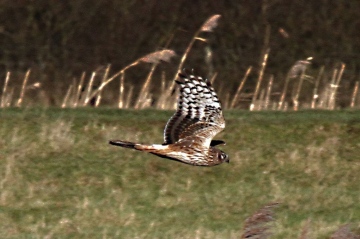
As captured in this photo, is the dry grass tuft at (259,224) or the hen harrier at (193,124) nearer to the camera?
the dry grass tuft at (259,224)

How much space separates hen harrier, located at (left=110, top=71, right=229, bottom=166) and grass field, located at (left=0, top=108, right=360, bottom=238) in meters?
0.64

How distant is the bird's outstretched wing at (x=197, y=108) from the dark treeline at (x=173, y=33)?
8748mm

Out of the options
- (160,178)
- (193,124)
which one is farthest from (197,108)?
(160,178)

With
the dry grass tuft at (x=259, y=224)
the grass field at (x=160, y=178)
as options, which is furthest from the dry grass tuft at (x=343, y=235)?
the grass field at (x=160, y=178)

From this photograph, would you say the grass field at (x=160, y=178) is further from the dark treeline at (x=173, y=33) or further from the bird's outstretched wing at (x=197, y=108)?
the dark treeline at (x=173, y=33)

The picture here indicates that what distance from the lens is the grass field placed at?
9523mm

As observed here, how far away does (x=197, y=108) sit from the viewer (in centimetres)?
848

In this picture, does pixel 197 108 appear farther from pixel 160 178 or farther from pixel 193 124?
pixel 160 178

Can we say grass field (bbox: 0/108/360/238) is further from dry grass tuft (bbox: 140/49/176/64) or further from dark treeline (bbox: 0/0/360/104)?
dark treeline (bbox: 0/0/360/104)

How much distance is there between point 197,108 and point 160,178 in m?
2.56

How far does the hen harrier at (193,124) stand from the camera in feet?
27.8

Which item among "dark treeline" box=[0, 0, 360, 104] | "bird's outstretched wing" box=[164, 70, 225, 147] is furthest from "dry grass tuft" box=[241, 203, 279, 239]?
"dark treeline" box=[0, 0, 360, 104]

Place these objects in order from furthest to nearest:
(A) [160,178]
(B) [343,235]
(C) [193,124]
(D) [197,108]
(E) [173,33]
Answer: (E) [173,33] < (A) [160,178] < (C) [193,124] < (D) [197,108] < (B) [343,235]

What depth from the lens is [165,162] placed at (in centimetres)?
1130
